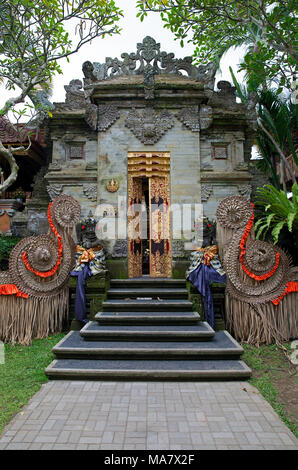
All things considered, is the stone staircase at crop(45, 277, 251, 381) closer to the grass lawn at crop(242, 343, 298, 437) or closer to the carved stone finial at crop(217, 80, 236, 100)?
the grass lawn at crop(242, 343, 298, 437)

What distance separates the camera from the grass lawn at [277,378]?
3.24 metres

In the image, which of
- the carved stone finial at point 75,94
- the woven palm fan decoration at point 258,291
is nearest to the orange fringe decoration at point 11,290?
the woven palm fan decoration at point 258,291

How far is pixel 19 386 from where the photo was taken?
382cm

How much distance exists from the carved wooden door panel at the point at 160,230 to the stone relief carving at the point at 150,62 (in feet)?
9.12

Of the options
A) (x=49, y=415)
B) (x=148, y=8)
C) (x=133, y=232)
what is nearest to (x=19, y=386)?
(x=49, y=415)

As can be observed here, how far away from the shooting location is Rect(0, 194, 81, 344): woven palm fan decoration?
5.58 m

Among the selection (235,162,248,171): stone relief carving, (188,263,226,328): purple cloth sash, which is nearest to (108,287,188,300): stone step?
(188,263,226,328): purple cloth sash

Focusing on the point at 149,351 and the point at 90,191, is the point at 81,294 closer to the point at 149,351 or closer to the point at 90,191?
the point at 149,351

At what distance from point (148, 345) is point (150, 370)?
0.62 metres

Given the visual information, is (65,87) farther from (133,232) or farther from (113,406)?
(113,406)

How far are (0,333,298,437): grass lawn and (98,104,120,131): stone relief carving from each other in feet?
16.5

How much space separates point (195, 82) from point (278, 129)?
384 centimetres

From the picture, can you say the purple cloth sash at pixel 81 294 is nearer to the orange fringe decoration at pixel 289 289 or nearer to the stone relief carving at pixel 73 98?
the orange fringe decoration at pixel 289 289

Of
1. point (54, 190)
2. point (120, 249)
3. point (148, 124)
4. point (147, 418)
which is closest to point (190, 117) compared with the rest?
point (148, 124)
